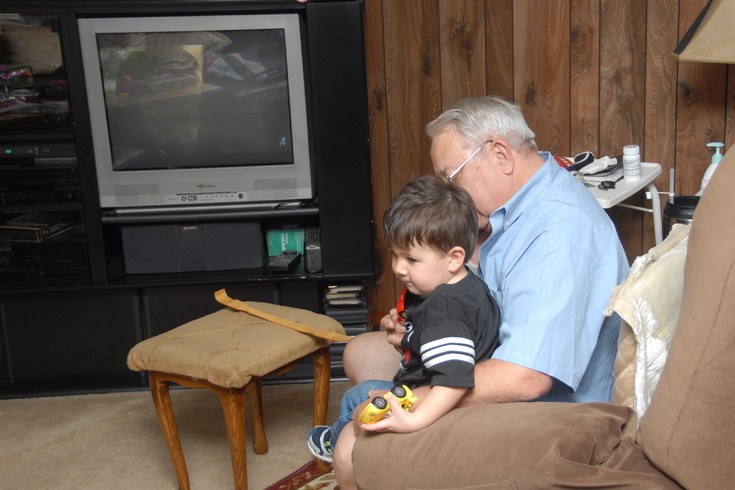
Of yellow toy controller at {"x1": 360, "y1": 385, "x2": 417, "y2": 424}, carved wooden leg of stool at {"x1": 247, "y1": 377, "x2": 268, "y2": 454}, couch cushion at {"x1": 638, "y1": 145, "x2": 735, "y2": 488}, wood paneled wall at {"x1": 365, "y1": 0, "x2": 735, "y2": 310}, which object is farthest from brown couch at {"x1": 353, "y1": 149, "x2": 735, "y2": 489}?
wood paneled wall at {"x1": 365, "y1": 0, "x2": 735, "y2": 310}

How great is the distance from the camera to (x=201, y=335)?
6.88 ft

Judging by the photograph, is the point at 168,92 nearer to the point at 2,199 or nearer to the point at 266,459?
the point at 2,199

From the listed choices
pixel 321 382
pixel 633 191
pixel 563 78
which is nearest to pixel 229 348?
pixel 321 382

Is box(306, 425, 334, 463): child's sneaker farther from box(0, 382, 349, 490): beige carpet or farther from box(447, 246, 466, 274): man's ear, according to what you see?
box(447, 246, 466, 274): man's ear

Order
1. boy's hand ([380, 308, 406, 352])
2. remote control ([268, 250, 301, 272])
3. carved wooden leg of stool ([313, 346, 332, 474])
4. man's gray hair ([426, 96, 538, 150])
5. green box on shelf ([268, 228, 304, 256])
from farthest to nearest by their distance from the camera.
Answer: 1. green box on shelf ([268, 228, 304, 256])
2. remote control ([268, 250, 301, 272])
3. carved wooden leg of stool ([313, 346, 332, 474])
4. boy's hand ([380, 308, 406, 352])
5. man's gray hair ([426, 96, 538, 150])

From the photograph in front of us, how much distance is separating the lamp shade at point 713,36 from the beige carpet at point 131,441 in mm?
1582

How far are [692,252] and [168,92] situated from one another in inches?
78.5

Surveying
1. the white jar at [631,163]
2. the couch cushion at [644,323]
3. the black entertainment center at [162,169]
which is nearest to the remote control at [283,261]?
the black entertainment center at [162,169]

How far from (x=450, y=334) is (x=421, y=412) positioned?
0.49 feet

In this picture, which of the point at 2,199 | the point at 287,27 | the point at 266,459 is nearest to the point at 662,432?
the point at 266,459

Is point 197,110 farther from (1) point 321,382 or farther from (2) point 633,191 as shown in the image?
(2) point 633,191

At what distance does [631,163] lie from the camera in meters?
2.62

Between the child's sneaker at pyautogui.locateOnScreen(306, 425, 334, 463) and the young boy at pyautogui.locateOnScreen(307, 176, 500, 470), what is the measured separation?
0.45m

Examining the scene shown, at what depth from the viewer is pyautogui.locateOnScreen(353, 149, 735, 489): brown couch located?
1.09 metres
